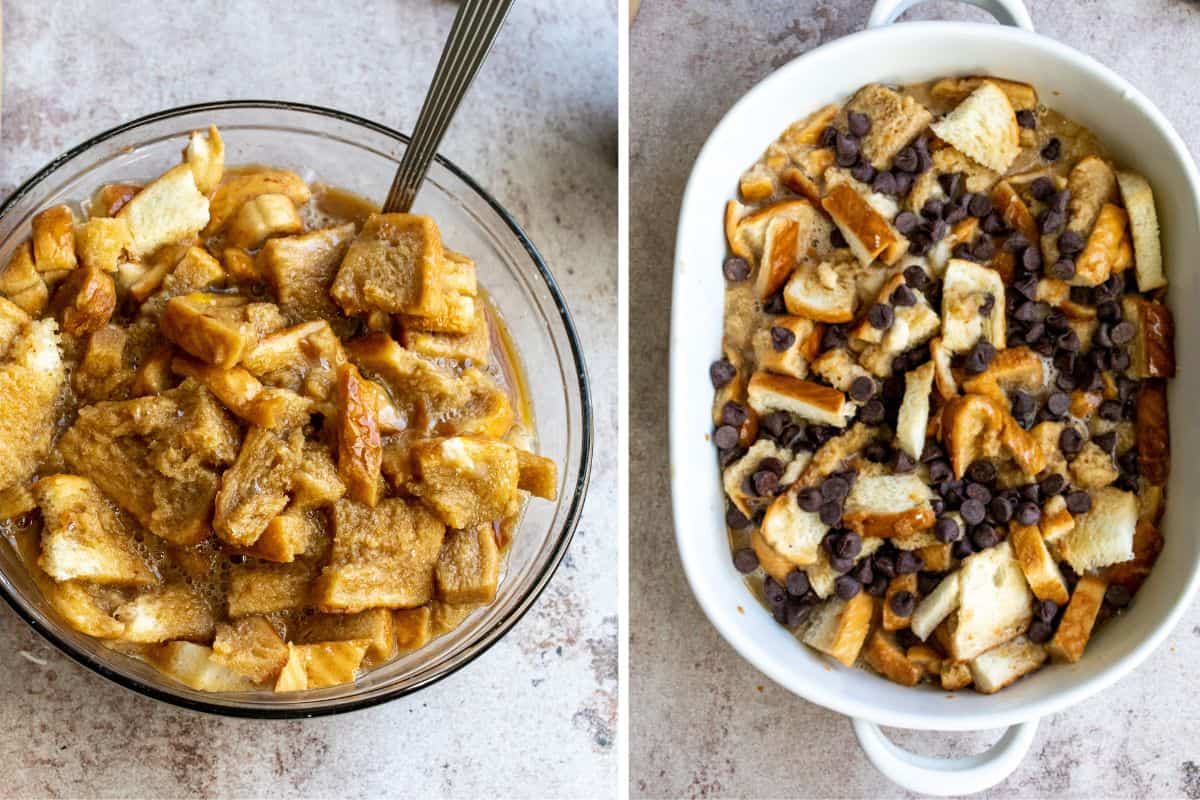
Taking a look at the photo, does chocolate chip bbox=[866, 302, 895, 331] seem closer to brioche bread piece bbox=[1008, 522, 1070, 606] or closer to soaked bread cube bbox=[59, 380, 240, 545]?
brioche bread piece bbox=[1008, 522, 1070, 606]

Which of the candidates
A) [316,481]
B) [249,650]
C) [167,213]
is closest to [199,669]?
[249,650]

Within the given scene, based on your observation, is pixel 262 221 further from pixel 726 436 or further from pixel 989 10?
pixel 989 10

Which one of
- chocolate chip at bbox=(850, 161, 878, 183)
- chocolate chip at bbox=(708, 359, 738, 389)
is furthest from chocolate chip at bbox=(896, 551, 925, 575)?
chocolate chip at bbox=(850, 161, 878, 183)

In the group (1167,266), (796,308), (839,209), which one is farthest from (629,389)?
(1167,266)

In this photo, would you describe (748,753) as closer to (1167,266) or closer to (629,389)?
(629,389)

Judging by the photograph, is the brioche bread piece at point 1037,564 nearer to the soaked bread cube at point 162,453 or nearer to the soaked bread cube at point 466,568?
the soaked bread cube at point 466,568

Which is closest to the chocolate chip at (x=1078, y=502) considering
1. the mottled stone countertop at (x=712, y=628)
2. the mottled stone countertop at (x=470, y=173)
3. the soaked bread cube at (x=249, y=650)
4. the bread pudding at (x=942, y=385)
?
the bread pudding at (x=942, y=385)
